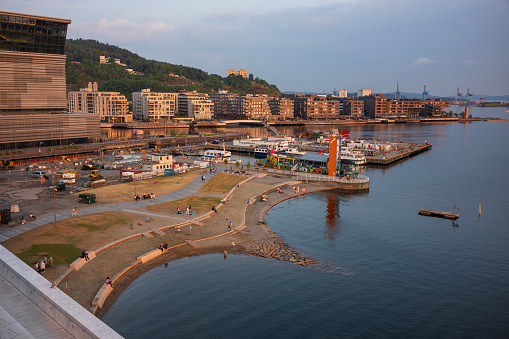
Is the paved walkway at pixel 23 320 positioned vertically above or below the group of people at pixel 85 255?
above

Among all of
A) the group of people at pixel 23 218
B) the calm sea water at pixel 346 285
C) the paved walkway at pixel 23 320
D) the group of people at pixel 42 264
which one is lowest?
the calm sea water at pixel 346 285

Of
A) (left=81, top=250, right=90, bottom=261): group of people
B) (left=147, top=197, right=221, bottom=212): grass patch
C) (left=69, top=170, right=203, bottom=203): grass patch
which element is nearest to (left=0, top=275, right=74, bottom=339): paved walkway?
(left=81, top=250, right=90, bottom=261): group of people

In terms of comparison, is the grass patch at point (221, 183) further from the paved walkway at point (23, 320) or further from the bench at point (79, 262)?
the paved walkway at point (23, 320)

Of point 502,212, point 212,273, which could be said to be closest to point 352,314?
point 212,273

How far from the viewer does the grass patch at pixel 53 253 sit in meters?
35.7

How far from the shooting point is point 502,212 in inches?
2440

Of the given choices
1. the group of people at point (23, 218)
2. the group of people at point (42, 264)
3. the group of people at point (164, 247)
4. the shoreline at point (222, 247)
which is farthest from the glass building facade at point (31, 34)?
the group of people at point (164, 247)

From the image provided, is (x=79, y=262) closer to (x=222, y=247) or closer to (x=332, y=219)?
(x=222, y=247)

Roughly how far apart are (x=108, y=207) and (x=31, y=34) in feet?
220

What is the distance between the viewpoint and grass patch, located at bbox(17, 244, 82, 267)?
35688mm

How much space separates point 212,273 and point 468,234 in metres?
33.8

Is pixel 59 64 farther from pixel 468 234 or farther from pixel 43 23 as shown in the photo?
pixel 468 234

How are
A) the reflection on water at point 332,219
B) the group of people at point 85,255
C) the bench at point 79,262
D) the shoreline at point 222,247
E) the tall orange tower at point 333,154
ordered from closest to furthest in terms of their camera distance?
the shoreline at point 222,247 → the bench at point 79,262 → the group of people at point 85,255 → the reflection on water at point 332,219 → the tall orange tower at point 333,154

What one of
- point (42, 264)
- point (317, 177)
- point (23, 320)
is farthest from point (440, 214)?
point (23, 320)
